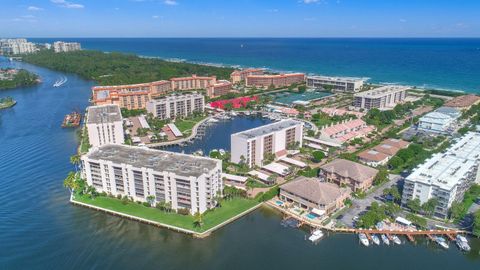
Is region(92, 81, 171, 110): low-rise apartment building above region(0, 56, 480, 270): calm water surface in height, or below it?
above

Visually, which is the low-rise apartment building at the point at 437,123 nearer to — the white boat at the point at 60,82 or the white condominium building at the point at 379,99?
the white condominium building at the point at 379,99

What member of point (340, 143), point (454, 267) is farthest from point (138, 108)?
point (454, 267)

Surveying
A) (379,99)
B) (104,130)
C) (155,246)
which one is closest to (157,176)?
(155,246)

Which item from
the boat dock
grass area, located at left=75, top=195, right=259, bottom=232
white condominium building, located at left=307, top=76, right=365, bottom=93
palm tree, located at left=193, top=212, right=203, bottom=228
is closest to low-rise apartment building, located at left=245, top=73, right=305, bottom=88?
white condominium building, located at left=307, top=76, right=365, bottom=93

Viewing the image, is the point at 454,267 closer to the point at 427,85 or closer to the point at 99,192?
the point at 99,192

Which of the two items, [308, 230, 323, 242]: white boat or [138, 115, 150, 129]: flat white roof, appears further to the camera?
[138, 115, 150, 129]: flat white roof

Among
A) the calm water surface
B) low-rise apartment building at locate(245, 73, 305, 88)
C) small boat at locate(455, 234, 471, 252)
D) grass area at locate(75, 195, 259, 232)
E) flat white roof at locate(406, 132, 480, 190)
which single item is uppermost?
low-rise apartment building at locate(245, 73, 305, 88)

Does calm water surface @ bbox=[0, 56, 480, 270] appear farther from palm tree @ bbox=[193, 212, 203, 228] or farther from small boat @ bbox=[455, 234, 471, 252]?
palm tree @ bbox=[193, 212, 203, 228]
